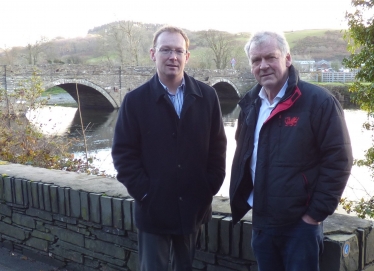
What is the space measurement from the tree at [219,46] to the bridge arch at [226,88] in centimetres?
464

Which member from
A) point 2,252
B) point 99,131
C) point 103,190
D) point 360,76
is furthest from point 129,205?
point 99,131

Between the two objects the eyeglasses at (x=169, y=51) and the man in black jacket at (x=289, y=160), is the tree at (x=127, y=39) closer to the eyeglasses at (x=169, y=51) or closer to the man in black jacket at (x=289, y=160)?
the eyeglasses at (x=169, y=51)

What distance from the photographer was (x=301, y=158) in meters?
1.87

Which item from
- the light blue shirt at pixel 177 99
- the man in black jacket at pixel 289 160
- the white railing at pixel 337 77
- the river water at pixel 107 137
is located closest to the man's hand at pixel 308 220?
the man in black jacket at pixel 289 160

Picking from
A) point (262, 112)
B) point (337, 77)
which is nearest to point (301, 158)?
point (262, 112)

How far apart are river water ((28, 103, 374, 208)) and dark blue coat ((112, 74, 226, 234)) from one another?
5.13 metres

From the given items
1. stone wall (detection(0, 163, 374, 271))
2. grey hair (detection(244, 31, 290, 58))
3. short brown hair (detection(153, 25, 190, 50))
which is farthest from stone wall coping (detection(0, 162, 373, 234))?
short brown hair (detection(153, 25, 190, 50))

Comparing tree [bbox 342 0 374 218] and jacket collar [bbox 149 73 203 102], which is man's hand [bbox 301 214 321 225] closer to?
jacket collar [bbox 149 73 203 102]

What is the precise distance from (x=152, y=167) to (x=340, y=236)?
0.92 m

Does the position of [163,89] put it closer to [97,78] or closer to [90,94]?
[97,78]

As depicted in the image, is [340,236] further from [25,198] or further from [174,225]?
[25,198]

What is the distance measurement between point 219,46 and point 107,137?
26716 mm

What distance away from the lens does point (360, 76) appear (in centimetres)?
829

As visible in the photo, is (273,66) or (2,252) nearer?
(273,66)
